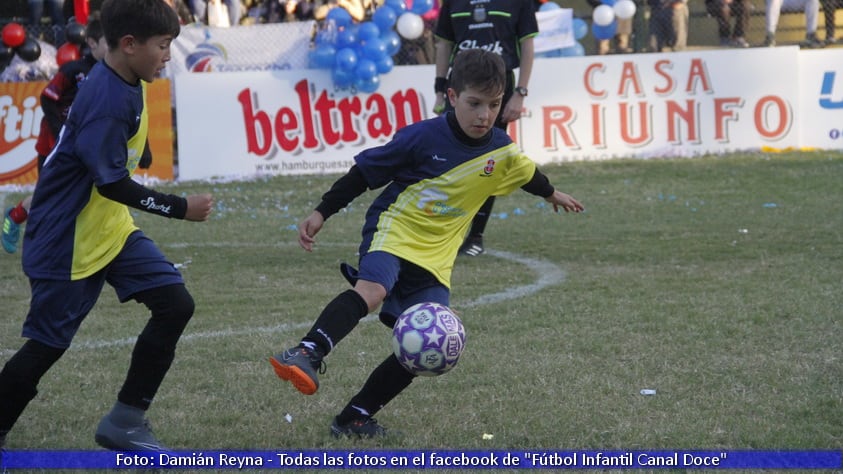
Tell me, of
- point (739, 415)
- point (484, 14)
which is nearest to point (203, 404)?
point (739, 415)

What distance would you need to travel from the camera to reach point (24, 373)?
397cm

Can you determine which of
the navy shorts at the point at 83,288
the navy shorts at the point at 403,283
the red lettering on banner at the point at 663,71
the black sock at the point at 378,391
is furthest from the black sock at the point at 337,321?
the red lettering on banner at the point at 663,71

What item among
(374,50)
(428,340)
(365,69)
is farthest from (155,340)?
(374,50)

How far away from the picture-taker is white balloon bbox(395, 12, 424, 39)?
15367mm

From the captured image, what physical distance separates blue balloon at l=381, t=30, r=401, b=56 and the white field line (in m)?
6.43

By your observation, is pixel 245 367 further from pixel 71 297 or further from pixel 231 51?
pixel 231 51

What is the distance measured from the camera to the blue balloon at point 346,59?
14.4m

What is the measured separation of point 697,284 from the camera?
7.43m

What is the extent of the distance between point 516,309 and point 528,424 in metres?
2.28

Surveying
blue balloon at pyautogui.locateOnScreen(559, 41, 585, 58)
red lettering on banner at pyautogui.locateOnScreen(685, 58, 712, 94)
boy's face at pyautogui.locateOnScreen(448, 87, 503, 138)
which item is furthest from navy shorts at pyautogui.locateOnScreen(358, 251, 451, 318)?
blue balloon at pyautogui.locateOnScreen(559, 41, 585, 58)

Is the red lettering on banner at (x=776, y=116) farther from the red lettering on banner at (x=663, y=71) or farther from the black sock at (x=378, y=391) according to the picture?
the black sock at (x=378, y=391)

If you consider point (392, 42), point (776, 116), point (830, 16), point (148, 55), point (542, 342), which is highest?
point (148, 55)

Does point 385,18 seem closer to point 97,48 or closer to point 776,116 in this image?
point 776,116

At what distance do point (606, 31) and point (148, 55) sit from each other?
41.6 feet
